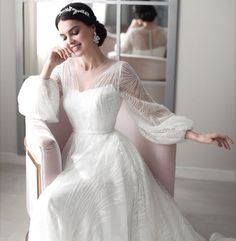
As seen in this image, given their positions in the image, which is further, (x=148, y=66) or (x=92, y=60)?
(x=148, y=66)

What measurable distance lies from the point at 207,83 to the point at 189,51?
10.4 inches

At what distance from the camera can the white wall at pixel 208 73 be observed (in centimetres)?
328

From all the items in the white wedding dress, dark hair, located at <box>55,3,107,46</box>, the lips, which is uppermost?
dark hair, located at <box>55,3,107,46</box>

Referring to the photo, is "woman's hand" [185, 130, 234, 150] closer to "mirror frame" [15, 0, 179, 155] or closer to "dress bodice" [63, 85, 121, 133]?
"dress bodice" [63, 85, 121, 133]

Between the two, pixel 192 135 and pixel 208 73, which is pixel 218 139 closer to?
pixel 192 135

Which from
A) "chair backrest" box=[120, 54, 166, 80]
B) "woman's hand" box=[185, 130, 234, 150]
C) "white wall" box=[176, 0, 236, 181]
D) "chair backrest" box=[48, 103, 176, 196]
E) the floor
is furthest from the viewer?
"chair backrest" box=[120, 54, 166, 80]

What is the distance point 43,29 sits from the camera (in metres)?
3.53

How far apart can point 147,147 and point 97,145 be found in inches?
11.2

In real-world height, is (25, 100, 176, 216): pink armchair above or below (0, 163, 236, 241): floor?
above

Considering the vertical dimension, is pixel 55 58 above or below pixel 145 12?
below

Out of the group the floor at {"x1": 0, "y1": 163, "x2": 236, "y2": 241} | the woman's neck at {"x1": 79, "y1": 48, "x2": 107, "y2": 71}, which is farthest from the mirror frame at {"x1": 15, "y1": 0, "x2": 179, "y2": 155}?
the woman's neck at {"x1": 79, "y1": 48, "x2": 107, "y2": 71}

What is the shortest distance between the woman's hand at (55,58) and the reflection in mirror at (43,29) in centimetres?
128

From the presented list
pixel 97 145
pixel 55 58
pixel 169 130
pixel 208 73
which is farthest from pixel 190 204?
pixel 55 58

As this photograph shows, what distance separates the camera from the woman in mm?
3332
